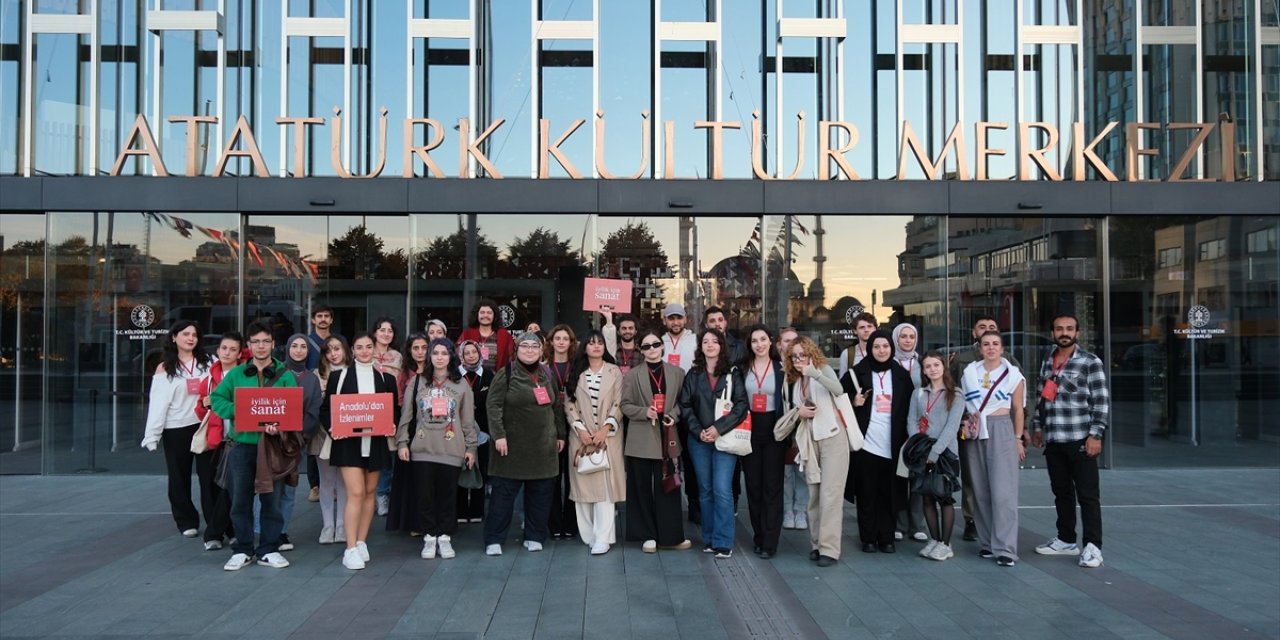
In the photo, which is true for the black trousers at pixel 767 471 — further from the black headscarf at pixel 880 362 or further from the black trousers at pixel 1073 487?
the black trousers at pixel 1073 487

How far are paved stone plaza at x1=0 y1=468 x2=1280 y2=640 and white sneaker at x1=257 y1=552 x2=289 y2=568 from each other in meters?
0.07

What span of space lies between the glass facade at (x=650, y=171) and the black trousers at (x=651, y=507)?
15.3 feet

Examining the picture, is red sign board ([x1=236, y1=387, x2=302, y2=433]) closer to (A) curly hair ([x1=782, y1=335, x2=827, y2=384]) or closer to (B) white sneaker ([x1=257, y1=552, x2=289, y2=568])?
(B) white sneaker ([x1=257, y1=552, x2=289, y2=568])

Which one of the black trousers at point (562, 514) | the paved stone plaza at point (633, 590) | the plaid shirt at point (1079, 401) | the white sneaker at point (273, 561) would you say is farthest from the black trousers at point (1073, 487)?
the white sneaker at point (273, 561)

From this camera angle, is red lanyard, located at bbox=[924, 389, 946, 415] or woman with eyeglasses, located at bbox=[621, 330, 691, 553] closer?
red lanyard, located at bbox=[924, 389, 946, 415]

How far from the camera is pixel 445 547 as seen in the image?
7168 mm

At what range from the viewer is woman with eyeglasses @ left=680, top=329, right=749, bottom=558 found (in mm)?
7094

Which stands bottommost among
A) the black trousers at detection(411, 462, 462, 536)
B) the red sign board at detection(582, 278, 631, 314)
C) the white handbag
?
the black trousers at detection(411, 462, 462, 536)

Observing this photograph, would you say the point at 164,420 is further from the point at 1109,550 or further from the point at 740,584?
the point at 1109,550

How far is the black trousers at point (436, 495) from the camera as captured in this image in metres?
7.14

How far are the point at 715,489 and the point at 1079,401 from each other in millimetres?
2987

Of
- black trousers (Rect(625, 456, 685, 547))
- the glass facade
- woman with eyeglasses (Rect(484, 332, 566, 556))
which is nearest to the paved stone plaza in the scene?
black trousers (Rect(625, 456, 685, 547))

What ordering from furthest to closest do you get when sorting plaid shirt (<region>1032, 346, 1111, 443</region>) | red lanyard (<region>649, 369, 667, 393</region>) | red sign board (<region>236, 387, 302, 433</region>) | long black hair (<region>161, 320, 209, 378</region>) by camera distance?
long black hair (<region>161, 320, 209, 378</region>) < red lanyard (<region>649, 369, 667, 393</region>) < plaid shirt (<region>1032, 346, 1111, 443</region>) < red sign board (<region>236, 387, 302, 433</region>)

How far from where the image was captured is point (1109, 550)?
7.43 meters
